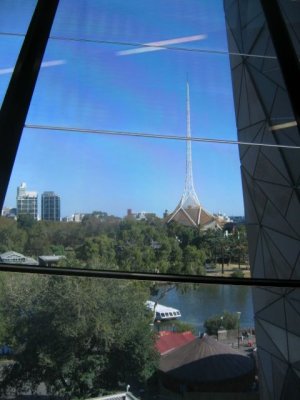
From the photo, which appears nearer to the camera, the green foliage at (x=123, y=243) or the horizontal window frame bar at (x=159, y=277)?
the horizontal window frame bar at (x=159, y=277)

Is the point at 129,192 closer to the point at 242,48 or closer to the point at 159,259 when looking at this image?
the point at 159,259

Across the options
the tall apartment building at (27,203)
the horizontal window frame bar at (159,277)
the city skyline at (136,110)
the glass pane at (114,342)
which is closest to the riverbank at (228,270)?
the city skyline at (136,110)

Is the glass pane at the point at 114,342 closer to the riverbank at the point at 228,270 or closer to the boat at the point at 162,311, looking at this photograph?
the boat at the point at 162,311

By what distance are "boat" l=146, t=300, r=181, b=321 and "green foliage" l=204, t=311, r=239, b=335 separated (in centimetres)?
20

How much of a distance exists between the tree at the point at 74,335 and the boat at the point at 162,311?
17 centimetres

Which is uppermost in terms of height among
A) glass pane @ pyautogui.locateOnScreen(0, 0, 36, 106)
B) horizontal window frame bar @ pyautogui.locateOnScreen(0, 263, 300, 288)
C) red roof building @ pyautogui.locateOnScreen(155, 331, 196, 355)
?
glass pane @ pyautogui.locateOnScreen(0, 0, 36, 106)

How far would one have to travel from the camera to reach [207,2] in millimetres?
4859

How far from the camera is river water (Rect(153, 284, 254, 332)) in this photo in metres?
2.69

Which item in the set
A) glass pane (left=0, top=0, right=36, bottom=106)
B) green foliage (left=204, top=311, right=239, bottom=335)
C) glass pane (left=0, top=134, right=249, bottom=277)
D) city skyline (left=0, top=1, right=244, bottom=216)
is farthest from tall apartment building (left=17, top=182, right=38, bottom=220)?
green foliage (left=204, top=311, right=239, bottom=335)

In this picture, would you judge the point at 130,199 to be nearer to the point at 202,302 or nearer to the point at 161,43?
the point at 161,43

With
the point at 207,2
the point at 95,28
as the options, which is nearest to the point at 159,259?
the point at 95,28

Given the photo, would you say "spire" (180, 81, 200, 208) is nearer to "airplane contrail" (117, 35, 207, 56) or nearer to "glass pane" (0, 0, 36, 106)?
"airplane contrail" (117, 35, 207, 56)

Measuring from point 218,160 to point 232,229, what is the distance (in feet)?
2.68

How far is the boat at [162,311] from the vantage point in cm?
268
